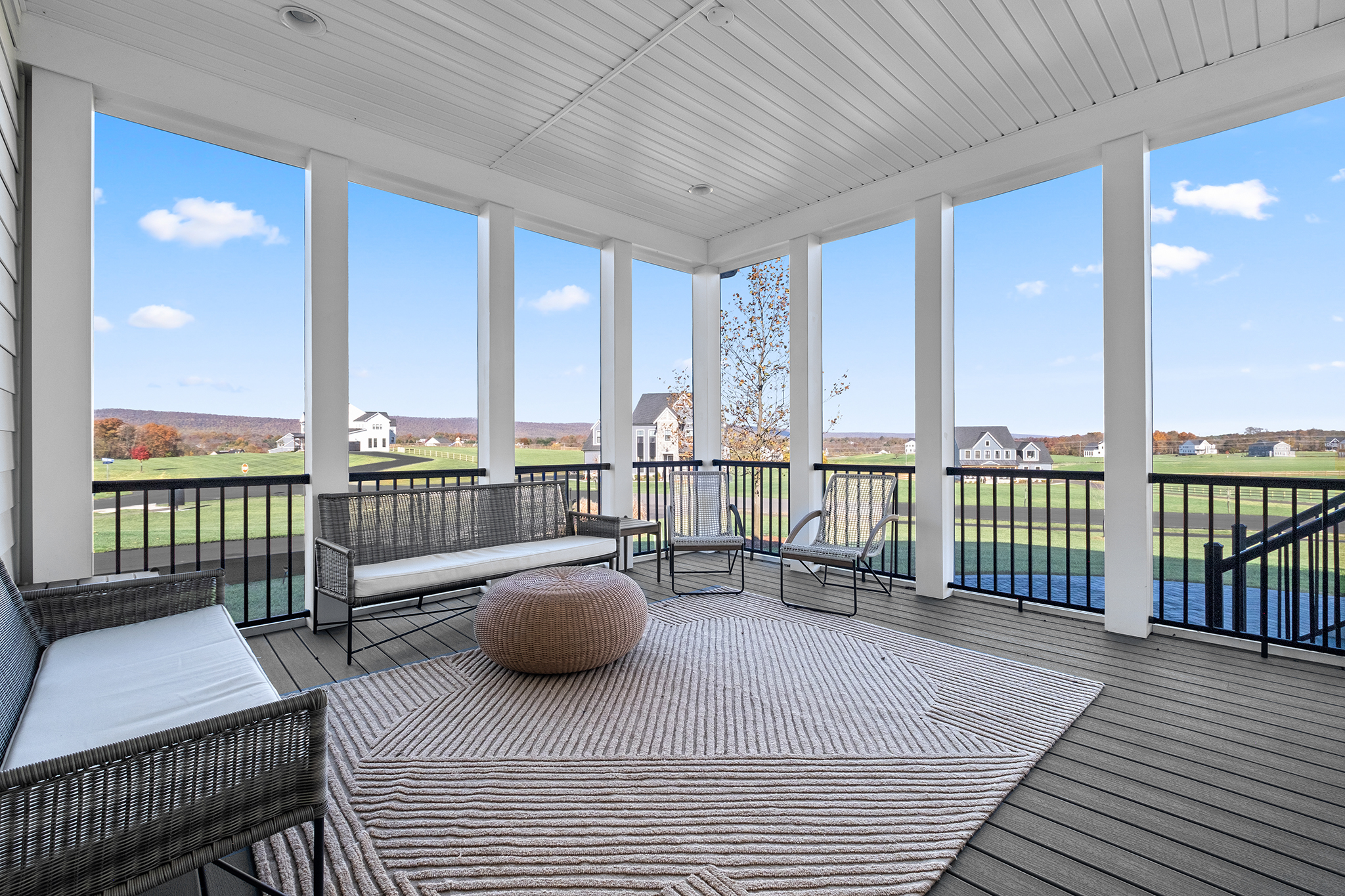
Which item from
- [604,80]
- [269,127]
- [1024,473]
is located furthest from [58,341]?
[1024,473]

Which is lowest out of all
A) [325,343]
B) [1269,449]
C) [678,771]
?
[678,771]

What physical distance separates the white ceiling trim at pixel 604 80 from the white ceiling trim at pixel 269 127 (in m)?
0.36

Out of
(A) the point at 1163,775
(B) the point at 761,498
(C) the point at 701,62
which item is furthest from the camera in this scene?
(B) the point at 761,498

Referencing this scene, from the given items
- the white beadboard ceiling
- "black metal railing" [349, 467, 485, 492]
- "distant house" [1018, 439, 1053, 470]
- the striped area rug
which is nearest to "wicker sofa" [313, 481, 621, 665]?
"black metal railing" [349, 467, 485, 492]

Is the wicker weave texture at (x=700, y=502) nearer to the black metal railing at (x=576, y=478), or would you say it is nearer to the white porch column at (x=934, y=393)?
the black metal railing at (x=576, y=478)

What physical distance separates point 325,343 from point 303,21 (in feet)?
5.70

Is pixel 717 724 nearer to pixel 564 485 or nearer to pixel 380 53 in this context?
pixel 564 485

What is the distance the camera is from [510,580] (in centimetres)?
329

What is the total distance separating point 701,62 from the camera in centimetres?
331

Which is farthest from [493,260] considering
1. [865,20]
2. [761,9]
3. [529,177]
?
[865,20]

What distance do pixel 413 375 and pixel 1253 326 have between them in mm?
5568

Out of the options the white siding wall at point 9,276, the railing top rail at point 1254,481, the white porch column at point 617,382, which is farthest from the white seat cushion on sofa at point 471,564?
the railing top rail at point 1254,481

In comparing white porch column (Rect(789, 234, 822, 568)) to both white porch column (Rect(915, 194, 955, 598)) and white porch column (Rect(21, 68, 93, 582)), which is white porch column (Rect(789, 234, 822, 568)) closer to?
white porch column (Rect(915, 194, 955, 598))

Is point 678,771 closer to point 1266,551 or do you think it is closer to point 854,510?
point 854,510
